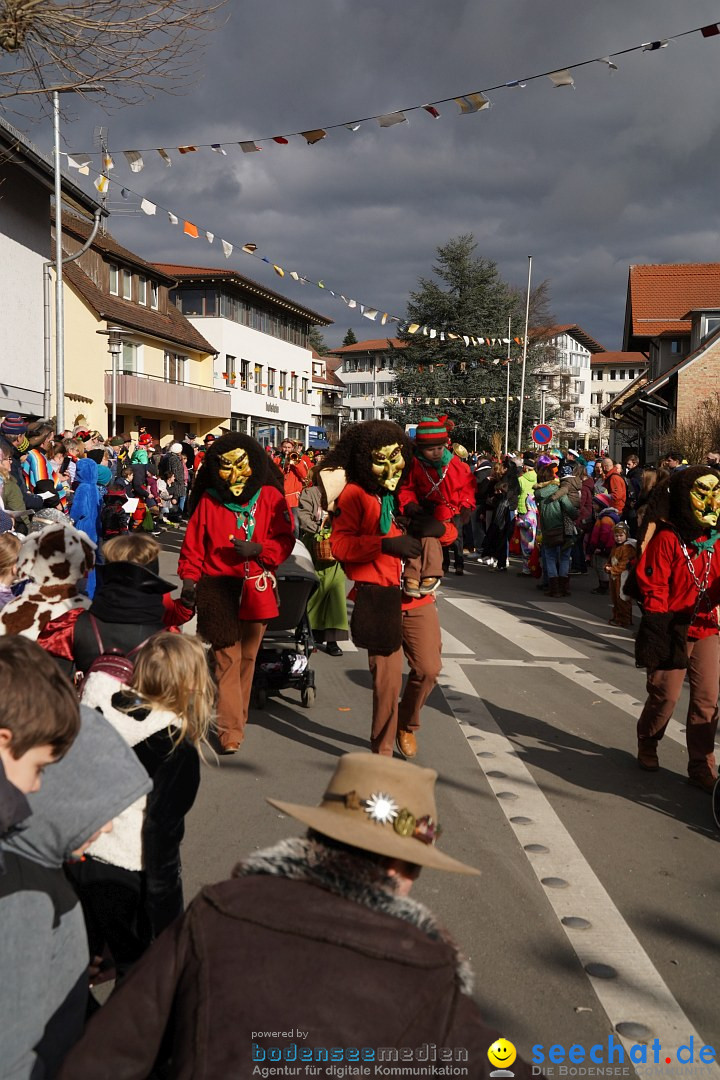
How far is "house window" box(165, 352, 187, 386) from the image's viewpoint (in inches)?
1822

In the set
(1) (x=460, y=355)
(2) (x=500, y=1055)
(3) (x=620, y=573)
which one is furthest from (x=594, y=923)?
(1) (x=460, y=355)

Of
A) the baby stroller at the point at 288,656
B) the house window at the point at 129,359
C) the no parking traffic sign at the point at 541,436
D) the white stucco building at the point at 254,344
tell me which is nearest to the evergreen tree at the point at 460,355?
the white stucco building at the point at 254,344

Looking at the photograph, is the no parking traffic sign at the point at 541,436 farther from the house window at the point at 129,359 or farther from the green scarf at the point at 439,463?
the house window at the point at 129,359

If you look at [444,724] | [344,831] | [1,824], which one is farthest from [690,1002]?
[444,724]

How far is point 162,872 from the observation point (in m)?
3.26

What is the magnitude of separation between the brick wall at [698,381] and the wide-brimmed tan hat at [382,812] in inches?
1361

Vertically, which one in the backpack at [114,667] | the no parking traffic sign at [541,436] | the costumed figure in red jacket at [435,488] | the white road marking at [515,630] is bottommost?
the white road marking at [515,630]

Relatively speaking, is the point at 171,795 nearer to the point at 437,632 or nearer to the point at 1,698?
the point at 1,698

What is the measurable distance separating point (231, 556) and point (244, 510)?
285mm

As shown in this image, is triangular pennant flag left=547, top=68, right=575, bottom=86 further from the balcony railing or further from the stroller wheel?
the balcony railing

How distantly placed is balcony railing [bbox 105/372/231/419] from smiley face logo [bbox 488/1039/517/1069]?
40.2m

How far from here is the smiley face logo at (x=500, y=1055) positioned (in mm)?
1723

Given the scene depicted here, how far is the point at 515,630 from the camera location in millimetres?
11508

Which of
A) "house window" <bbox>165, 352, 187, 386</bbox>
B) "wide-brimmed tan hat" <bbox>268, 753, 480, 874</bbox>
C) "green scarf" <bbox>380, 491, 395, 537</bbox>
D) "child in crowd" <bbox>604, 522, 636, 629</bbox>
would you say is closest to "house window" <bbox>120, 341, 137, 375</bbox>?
"house window" <bbox>165, 352, 187, 386</bbox>
